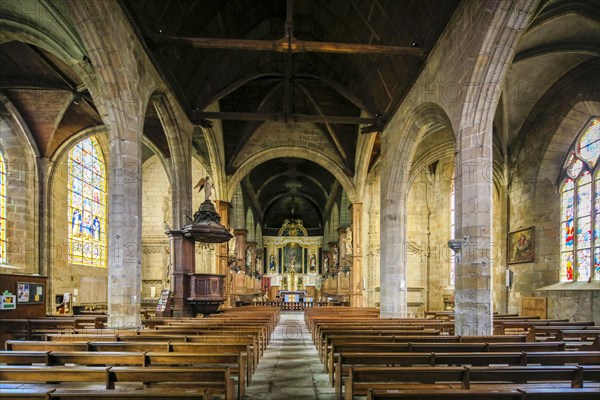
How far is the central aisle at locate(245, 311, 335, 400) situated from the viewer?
5762 millimetres

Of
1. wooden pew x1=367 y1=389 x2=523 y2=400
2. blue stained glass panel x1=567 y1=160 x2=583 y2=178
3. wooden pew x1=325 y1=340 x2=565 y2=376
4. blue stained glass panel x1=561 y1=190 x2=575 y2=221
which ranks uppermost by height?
blue stained glass panel x1=567 y1=160 x2=583 y2=178

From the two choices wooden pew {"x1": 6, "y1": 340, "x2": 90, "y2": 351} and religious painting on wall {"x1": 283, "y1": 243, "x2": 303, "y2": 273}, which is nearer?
wooden pew {"x1": 6, "y1": 340, "x2": 90, "y2": 351}

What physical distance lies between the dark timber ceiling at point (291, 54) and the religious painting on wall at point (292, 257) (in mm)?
21462

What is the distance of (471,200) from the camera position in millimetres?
8570

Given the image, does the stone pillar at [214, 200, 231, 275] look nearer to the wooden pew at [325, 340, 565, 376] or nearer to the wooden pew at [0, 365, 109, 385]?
the wooden pew at [325, 340, 565, 376]

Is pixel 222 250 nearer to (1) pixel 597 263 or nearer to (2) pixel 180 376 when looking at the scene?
(1) pixel 597 263

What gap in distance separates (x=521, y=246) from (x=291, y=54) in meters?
10.4

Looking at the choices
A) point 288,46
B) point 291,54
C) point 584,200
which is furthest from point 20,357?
point 584,200

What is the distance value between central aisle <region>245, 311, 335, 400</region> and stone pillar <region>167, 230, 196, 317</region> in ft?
12.8

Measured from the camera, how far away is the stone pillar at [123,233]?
30.0ft

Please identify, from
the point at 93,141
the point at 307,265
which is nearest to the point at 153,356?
the point at 93,141

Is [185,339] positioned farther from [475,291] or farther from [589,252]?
[589,252]

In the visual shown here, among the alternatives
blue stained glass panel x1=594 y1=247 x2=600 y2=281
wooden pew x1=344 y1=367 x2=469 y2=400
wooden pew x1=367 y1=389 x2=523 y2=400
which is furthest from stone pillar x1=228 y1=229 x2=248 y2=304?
wooden pew x1=367 y1=389 x2=523 y2=400

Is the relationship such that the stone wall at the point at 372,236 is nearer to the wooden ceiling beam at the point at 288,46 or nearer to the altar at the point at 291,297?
the altar at the point at 291,297
